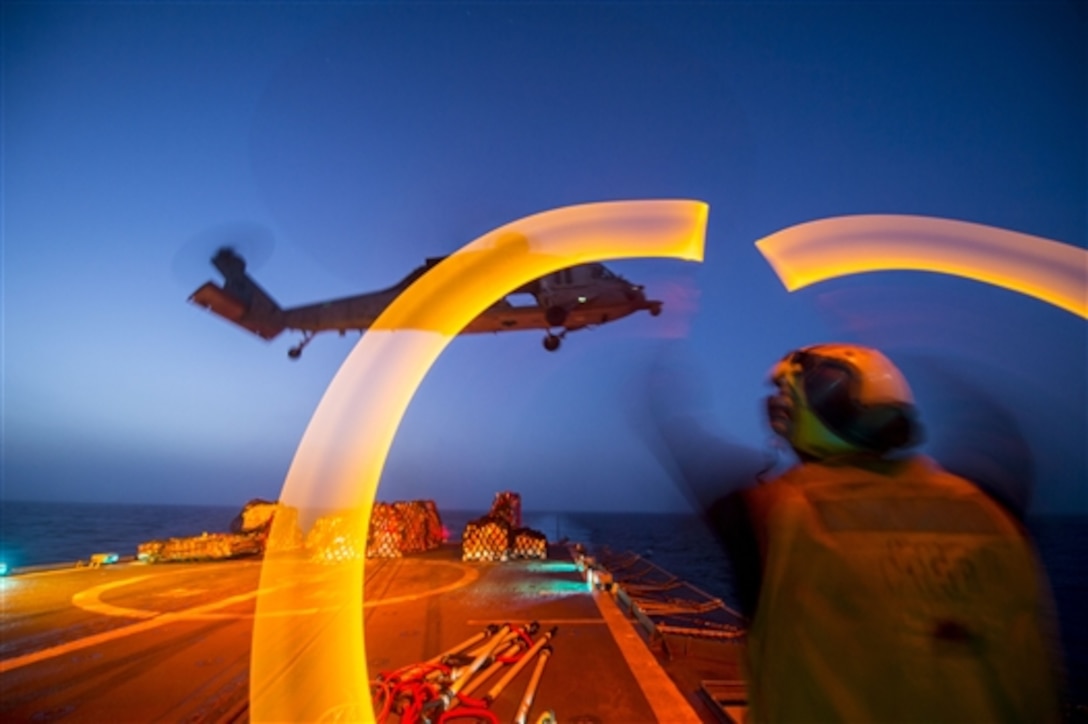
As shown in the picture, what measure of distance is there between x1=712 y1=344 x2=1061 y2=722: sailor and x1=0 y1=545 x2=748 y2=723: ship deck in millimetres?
4048

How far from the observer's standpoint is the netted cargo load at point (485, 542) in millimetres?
18391

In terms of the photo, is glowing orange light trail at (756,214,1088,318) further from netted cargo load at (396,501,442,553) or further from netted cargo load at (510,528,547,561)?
netted cargo load at (396,501,442,553)

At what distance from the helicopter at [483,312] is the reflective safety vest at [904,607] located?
1041 cm

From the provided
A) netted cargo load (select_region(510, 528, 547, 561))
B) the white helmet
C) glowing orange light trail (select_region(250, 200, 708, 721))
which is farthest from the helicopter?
the white helmet

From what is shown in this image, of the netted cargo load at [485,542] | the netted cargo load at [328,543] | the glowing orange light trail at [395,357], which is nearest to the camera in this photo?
the glowing orange light trail at [395,357]

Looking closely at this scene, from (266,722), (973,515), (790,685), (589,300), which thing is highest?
(589,300)

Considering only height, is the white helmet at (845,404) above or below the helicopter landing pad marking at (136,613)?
above

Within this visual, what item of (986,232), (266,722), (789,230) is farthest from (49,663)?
(986,232)

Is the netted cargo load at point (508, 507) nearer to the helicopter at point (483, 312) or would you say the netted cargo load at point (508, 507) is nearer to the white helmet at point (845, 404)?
the helicopter at point (483, 312)

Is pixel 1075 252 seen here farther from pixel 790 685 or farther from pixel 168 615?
pixel 168 615

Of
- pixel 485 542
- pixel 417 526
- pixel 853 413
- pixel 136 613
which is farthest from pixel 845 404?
pixel 417 526

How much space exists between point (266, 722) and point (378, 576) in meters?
10.3

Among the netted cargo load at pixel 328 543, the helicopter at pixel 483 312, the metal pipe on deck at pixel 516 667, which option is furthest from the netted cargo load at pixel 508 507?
the metal pipe on deck at pixel 516 667

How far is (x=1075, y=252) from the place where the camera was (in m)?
4.37
